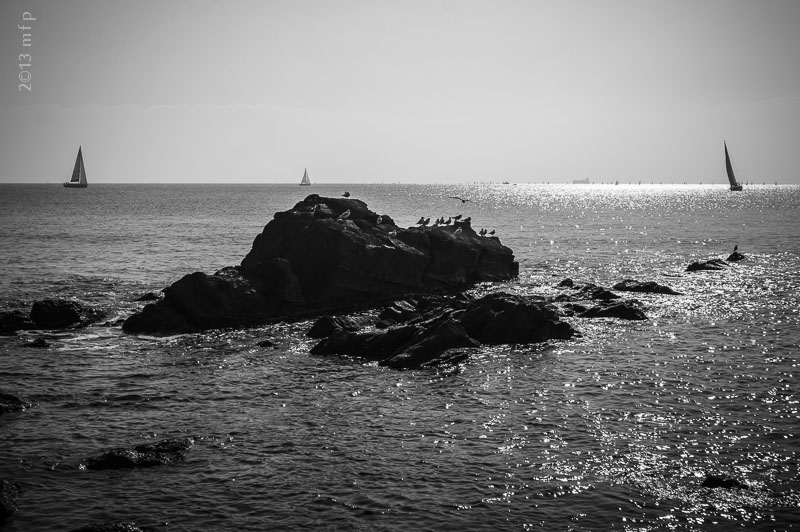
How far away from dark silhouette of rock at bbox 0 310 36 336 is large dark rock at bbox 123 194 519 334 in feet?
24.0

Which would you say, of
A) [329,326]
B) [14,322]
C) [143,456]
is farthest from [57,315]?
[143,456]

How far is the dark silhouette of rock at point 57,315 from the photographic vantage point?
4903 cm

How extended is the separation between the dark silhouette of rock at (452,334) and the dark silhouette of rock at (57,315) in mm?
20614

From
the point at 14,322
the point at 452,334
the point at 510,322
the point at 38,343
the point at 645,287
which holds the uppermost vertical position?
the point at 645,287

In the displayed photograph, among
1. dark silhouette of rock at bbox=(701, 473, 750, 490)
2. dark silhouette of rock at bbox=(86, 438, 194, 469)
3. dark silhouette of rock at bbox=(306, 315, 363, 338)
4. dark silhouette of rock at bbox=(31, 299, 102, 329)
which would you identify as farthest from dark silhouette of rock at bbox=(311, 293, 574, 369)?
dark silhouette of rock at bbox=(31, 299, 102, 329)

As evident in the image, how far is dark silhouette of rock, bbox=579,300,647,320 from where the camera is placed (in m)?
51.5

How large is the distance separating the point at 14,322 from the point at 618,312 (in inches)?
1815

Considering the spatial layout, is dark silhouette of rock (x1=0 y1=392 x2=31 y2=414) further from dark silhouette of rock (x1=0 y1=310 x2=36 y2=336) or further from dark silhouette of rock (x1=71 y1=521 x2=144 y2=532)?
dark silhouette of rock (x1=0 y1=310 x2=36 y2=336)

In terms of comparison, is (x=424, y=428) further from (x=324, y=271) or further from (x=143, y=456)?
(x=324, y=271)

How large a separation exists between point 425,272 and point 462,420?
32951 millimetres

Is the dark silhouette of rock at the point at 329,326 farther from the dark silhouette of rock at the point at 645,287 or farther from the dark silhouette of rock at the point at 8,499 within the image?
the dark silhouette of rock at the point at 645,287

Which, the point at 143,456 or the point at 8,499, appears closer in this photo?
the point at 8,499

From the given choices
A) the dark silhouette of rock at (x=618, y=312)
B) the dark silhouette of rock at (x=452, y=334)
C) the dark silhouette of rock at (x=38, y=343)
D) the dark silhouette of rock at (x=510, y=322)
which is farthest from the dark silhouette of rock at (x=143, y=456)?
the dark silhouette of rock at (x=618, y=312)

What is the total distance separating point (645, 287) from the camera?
207 ft
